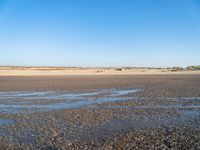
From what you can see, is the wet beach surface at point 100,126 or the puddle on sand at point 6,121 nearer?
the wet beach surface at point 100,126

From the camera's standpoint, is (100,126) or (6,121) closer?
(100,126)

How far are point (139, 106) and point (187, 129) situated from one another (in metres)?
6.67

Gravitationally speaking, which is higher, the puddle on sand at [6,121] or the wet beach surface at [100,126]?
the wet beach surface at [100,126]

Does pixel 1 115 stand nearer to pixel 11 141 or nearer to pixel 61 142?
pixel 11 141

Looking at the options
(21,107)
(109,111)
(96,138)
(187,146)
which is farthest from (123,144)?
(21,107)

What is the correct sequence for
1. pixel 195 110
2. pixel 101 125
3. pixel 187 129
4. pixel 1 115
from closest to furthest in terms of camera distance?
pixel 187 129
pixel 101 125
pixel 1 115
pixel 195 110

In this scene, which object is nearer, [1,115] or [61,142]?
[61,142]

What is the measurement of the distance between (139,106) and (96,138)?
8236 mm

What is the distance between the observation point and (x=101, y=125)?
1284 centimetres

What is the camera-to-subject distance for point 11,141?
10.3 metres

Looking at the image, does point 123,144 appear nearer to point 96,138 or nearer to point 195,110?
point 96,138

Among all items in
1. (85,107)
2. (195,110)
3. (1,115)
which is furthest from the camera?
(85,107)

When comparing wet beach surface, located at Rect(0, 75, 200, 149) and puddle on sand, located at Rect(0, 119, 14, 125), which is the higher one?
wet beach surface, located at Rect(0, 75, 200, 149)

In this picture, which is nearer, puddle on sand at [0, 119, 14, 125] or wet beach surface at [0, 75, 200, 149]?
wet beach surface at [0, 75, 200, 149]
